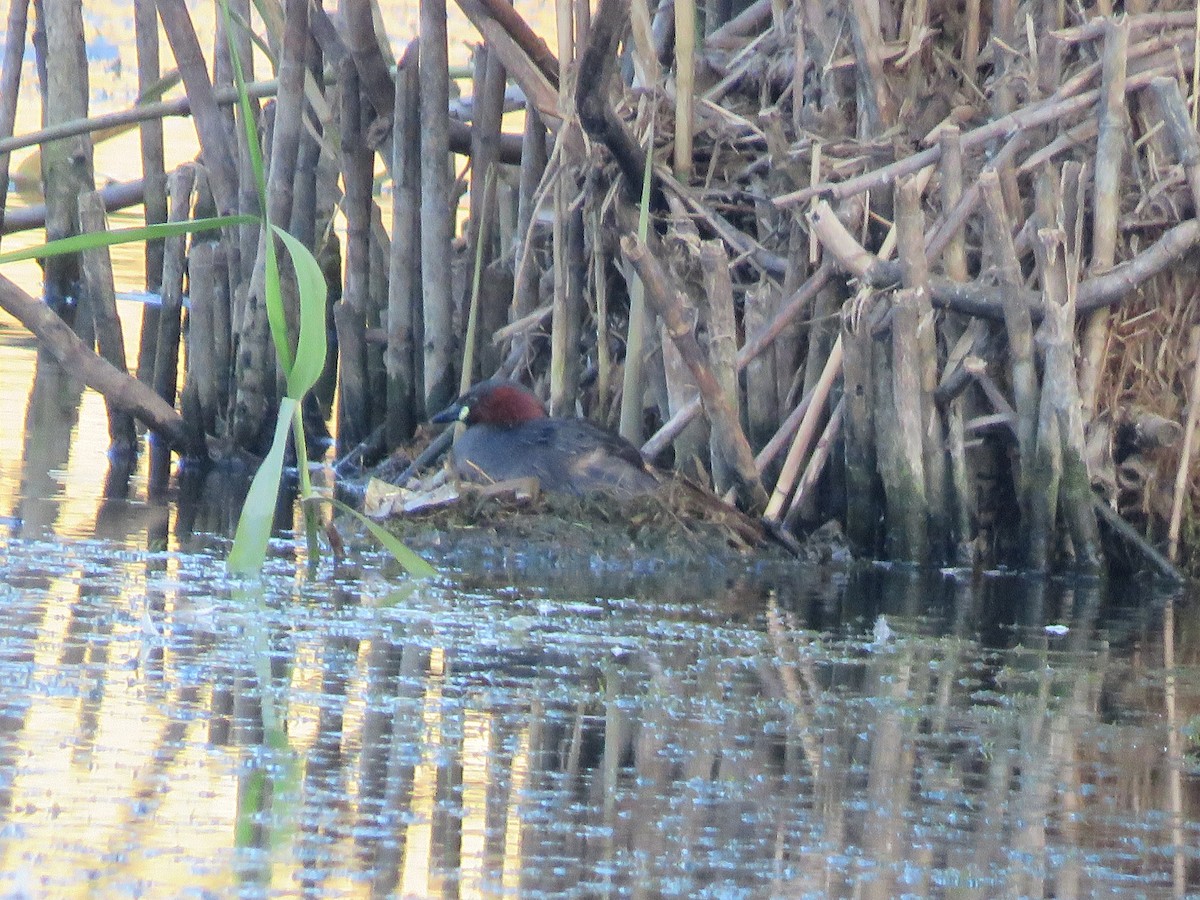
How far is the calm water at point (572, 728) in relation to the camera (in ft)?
11.9

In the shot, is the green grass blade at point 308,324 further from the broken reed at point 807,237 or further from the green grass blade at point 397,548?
the broken reed at point 807,237

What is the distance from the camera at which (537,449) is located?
25.6 feet

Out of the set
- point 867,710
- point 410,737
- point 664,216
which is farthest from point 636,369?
point 410,737

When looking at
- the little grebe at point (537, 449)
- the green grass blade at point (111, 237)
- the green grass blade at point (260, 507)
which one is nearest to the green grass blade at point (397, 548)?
the green grass blade at point (260, 507)

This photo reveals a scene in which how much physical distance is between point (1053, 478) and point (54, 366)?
704cm

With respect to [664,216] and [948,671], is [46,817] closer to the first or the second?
[948,671]

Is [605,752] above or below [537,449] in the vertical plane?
below

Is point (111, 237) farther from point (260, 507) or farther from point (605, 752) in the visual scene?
point (605, 752)

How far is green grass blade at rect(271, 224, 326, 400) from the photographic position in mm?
5168

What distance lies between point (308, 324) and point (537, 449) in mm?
2695

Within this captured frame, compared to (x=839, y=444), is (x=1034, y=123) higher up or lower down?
higher up

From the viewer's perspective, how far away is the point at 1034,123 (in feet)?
25.0

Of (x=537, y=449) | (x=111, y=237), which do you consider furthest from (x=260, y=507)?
(x=537, y=449)

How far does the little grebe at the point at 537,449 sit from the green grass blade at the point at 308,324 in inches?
99.6
